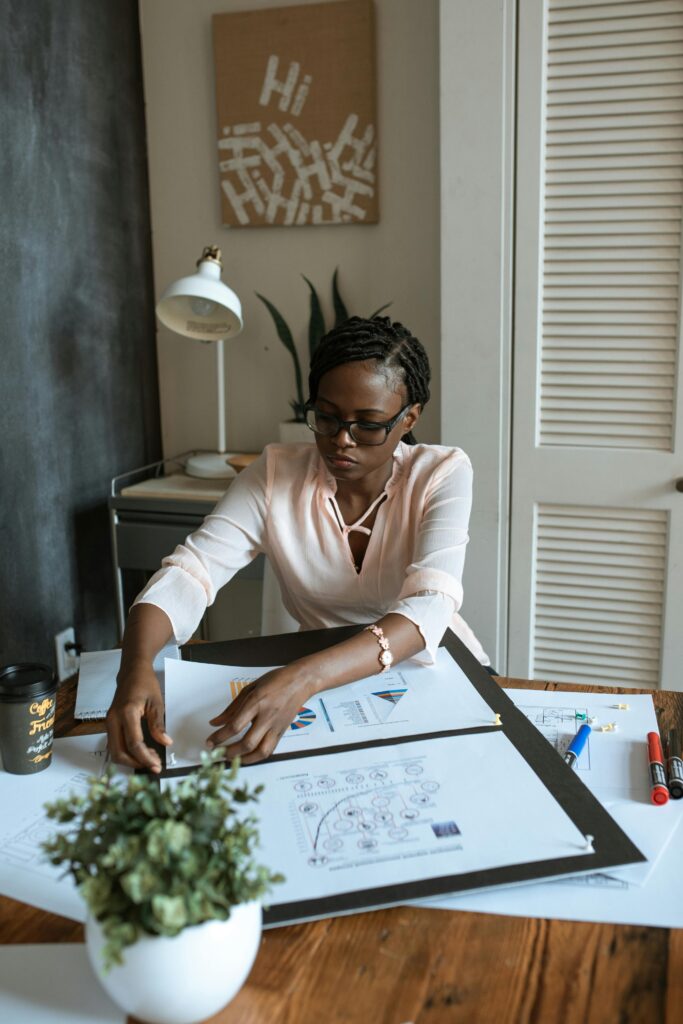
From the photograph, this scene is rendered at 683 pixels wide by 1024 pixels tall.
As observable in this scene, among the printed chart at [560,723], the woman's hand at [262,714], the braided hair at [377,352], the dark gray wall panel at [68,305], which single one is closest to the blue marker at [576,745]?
the printed chart at [560,723]

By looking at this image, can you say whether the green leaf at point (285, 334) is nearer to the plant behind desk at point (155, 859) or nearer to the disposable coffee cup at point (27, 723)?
the disposable coffee cup at point (27, 723)

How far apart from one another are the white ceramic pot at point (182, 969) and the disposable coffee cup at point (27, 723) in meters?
0.40

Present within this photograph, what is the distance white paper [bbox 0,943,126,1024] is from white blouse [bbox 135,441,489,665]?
0.77 meters

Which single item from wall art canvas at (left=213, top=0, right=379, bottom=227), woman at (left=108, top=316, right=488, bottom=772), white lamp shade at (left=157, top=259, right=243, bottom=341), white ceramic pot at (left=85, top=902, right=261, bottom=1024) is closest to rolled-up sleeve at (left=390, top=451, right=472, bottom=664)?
woman at (left=108, top=316, right=488, bottom=772)

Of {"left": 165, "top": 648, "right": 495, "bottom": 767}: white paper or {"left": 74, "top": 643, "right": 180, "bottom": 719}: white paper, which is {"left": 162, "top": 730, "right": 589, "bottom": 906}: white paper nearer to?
{"left": 165, "top": 648, "right": 495, "bottom": 767}: white paper

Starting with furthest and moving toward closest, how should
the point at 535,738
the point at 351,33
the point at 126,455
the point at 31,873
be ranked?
the point at 126,455 < the point at 351,33 < the point at 535,738 < the point at 31,873

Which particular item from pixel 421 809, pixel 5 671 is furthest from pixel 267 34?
pixel 421 809

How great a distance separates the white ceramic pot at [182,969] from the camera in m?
0.66

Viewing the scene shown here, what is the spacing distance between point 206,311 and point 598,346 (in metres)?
1.04

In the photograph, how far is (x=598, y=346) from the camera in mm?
2291

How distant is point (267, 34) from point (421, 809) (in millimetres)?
2433

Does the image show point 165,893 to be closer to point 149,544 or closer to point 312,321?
point 149,544

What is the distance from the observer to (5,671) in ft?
3.67

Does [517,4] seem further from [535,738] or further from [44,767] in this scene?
[44,767]
